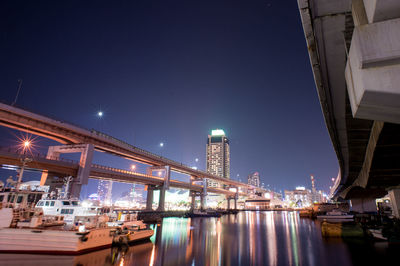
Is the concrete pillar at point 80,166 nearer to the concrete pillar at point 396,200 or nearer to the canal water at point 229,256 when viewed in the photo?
the canal water at point 229,256

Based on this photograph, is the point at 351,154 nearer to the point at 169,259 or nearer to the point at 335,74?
the point at 335,74

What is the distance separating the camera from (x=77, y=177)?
153ft

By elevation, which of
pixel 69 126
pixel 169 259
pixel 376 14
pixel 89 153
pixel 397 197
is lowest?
pixel 169 259

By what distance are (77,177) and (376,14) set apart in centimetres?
5298

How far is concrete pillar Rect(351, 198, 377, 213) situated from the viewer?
2705 inches

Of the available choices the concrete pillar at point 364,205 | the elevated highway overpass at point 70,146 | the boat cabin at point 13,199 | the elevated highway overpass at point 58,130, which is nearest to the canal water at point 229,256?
the boat cabin at point 13,199

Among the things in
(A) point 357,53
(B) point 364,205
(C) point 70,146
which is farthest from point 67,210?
(B) point 364,205

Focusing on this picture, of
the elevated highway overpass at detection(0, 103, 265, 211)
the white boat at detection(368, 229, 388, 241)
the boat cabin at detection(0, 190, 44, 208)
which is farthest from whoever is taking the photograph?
the elevated highway overpass at detection(0, 103, 265, 211)

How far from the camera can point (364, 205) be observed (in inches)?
2776

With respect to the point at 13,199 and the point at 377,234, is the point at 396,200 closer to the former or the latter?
the point at 377,234

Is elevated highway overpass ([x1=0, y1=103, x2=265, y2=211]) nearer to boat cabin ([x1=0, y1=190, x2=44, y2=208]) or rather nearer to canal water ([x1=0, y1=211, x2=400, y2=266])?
boat cabin ([x1=0, y1=190, x2=44, y2=208])

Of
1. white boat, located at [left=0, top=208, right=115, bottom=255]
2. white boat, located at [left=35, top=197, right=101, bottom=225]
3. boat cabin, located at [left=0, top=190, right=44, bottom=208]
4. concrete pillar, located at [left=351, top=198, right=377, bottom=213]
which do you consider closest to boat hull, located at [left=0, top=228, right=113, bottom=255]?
white boat, located at [left=0, top=208, right=115, bottom=255]

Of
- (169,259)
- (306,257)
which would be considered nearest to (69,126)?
(169,259)

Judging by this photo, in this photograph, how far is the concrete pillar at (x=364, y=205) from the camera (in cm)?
6871
